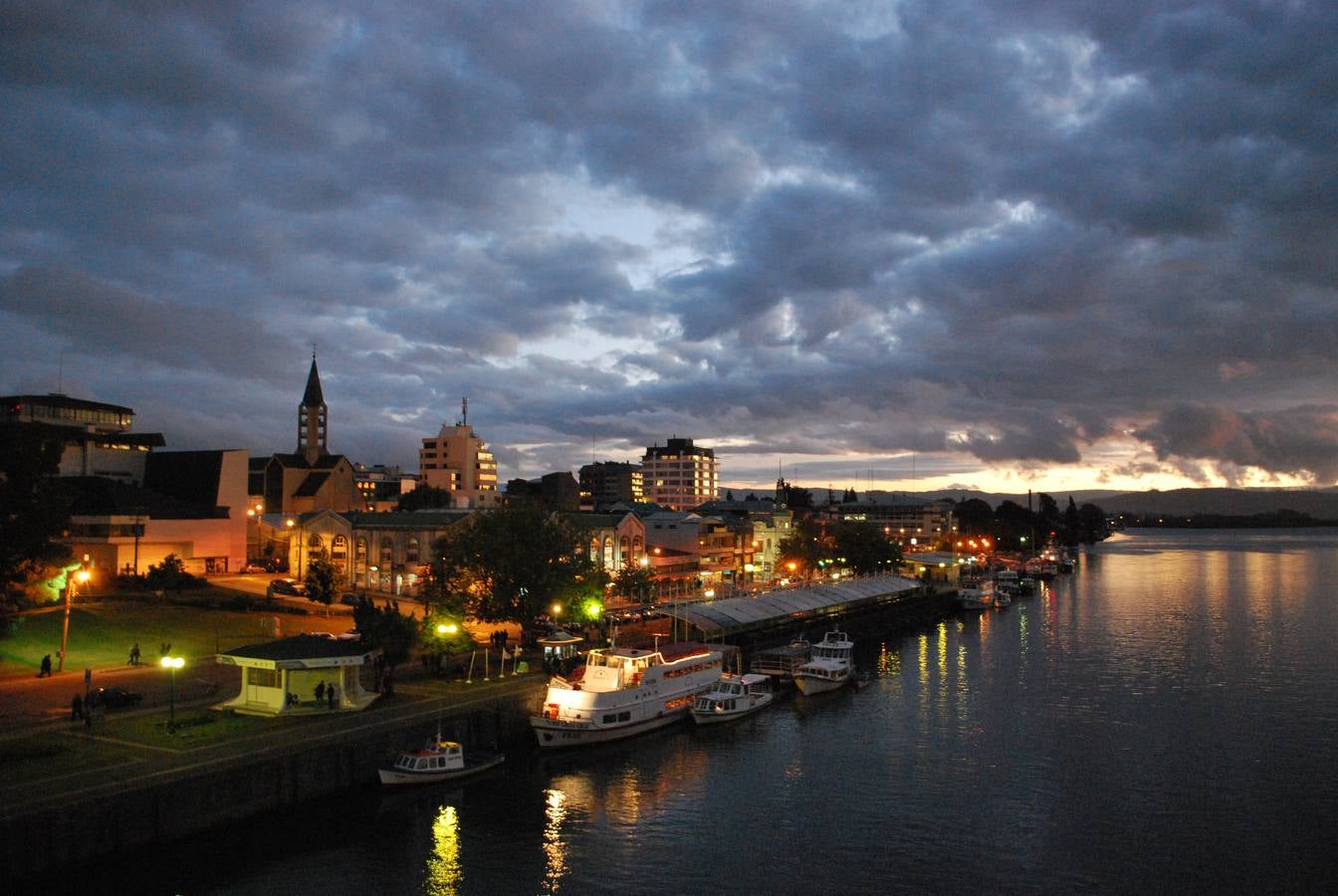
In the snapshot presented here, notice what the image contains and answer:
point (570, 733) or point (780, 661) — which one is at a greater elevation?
point (780, 661)

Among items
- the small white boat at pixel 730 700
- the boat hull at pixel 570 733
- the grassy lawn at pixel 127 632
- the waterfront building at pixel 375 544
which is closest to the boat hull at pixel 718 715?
the small white boat at pixel 730 700

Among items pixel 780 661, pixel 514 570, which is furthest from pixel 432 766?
pixel 780 661

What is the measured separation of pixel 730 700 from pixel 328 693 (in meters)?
26.3

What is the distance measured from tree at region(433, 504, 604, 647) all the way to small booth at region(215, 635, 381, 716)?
1690 centimetres

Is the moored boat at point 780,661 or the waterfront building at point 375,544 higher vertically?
the waterfront building at point 375,544

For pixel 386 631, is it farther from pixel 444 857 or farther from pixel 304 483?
pixel 304 483

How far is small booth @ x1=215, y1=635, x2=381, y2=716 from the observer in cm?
4569

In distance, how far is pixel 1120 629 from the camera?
10375 centimetres

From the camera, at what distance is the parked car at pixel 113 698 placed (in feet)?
140

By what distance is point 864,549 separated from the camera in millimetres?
144500

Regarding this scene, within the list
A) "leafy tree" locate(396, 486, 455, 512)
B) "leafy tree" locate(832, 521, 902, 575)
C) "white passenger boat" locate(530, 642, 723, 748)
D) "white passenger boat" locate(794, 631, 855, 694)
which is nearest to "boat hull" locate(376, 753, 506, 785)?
"white passenger boat" locate(530, 642, 723, 748)

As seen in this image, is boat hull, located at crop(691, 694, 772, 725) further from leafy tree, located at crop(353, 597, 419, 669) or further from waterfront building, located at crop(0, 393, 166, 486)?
waterfront building, located at crop(0, 393, 166, 486)

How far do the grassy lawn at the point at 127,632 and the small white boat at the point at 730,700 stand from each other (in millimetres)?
32227

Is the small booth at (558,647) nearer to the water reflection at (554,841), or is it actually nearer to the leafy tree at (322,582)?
the water reflection at (554,841)
